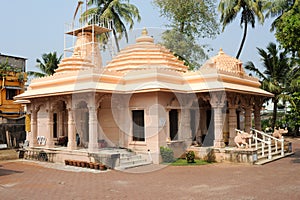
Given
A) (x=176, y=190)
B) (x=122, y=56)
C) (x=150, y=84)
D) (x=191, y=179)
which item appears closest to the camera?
(x=176, y=190)

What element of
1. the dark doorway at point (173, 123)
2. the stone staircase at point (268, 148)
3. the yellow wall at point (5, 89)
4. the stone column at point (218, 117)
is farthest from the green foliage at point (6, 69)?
the stone staircase at point (268, 148)

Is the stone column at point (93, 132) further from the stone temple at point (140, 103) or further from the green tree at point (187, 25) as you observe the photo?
the green tree at point (187, 25)

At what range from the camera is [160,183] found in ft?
31.5

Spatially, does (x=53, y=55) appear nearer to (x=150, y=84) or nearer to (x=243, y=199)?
(x=150, y=84)

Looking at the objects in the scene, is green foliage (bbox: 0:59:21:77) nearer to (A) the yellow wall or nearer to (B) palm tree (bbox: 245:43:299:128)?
(A) the yellow wall

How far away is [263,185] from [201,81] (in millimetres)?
6494

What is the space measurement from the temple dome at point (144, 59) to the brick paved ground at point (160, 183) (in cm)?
553

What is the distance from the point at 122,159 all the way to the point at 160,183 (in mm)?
3419

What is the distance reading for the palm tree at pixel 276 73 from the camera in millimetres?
26781

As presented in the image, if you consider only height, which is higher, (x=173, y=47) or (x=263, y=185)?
(x=173, y=47)

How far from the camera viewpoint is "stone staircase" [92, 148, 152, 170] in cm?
1211

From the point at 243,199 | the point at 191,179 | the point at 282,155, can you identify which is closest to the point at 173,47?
the point at 282,155

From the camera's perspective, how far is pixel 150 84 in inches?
529

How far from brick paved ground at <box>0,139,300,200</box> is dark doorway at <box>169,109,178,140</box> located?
2.44m
